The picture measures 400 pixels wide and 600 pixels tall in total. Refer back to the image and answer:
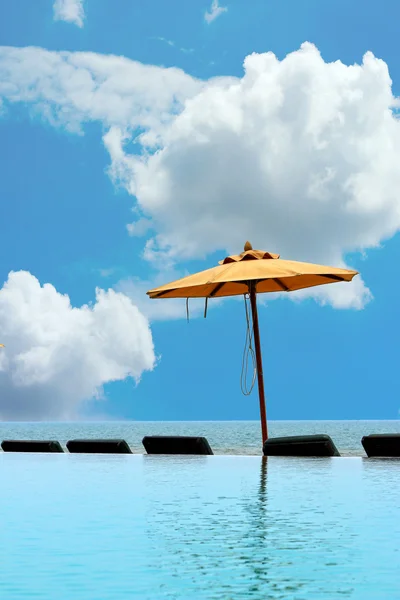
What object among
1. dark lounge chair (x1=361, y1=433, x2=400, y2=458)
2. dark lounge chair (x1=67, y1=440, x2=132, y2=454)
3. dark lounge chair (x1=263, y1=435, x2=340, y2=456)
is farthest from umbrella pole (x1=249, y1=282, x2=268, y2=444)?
dark lounge chair (x1=67, y1=440, x2=132, y2=454)

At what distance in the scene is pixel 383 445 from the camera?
13.2 metres

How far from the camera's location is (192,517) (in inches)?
307

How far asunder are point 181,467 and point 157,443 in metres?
2.29

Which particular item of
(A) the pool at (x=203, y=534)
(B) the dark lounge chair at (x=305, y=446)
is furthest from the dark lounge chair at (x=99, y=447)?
(A) the pool at (x=203, y=534)

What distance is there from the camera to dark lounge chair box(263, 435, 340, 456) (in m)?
13.1

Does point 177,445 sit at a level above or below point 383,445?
above

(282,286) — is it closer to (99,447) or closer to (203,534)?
(99,447)

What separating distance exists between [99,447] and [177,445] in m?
1.67

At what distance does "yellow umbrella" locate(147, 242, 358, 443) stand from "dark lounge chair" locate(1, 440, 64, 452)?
3474 millimetres

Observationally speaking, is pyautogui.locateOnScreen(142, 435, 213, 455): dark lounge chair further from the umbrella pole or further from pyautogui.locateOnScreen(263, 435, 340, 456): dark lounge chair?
pyautogui.locateOnScreen(263, 435, 340, 456): dark lounge chair

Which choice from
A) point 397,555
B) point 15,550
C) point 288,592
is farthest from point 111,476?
point 288,592

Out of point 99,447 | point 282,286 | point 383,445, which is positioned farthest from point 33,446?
point 383,445

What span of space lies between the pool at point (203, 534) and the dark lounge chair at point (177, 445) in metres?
2.24

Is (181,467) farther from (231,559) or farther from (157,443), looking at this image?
(231,559)
